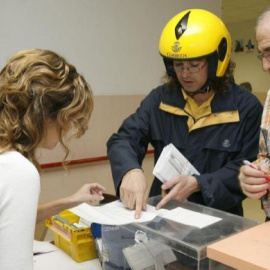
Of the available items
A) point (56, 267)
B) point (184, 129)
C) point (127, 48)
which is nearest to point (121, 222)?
point (56, 267)

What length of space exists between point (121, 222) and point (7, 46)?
195 centimetres

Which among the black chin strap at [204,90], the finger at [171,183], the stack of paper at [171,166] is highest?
the black chin strap at [204,90]

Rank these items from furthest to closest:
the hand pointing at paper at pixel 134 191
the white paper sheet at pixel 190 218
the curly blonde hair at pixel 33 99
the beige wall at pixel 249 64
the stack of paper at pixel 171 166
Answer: the beige wall at pixel 249 64 → the stack of paper at pixel 171 166 → the hand pointing at paper at pixel 134 191 → the white paper sheet at pixel 190 218 → the curly blonde hair at pixel 33 99

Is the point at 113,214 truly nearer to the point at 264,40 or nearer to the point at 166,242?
the point at 166,242

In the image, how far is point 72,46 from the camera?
9.39 feet

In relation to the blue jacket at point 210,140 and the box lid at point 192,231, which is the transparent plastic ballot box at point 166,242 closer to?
the box lid at point 192,231

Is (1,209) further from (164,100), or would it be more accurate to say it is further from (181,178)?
(164,100)

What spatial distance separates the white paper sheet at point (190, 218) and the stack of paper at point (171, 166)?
18 centimetres

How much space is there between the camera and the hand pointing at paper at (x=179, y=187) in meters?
1.26

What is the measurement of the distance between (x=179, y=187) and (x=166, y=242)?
0.33 m

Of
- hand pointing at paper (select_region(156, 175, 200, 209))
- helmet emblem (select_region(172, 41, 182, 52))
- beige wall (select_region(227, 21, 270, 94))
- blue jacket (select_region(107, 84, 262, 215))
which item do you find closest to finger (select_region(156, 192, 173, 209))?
hand pointing at paper (select_region(156, 175, 200, 209))

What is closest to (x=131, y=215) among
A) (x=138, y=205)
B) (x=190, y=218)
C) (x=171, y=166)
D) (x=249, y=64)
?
(x=138, y=205)

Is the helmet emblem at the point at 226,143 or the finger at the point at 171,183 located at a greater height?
the helmet emblem at the point at 226,143

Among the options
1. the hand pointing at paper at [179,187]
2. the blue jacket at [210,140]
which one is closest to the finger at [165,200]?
the hand pointing at paper at [179,187]
